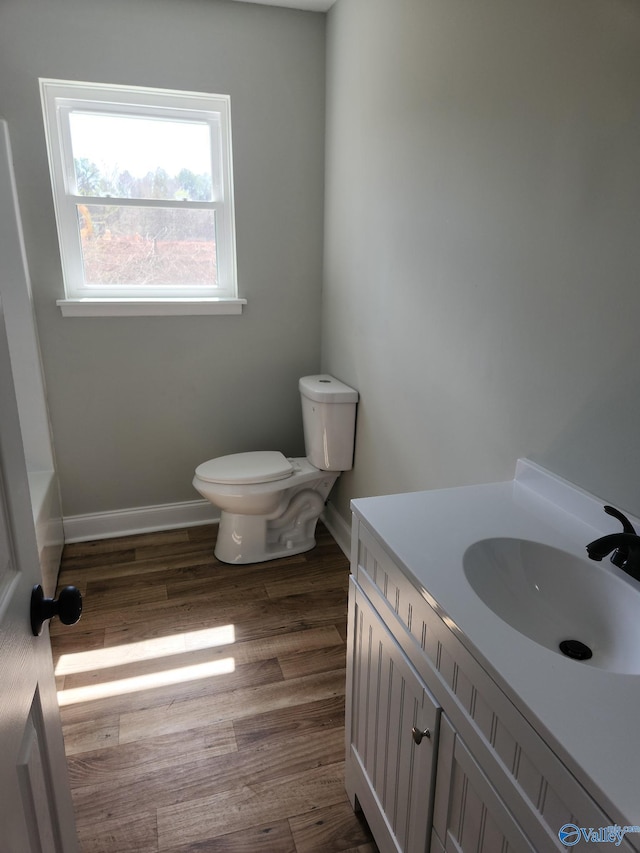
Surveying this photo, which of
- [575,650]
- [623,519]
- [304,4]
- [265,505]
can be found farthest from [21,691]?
[304,4]

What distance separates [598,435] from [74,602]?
1.08 meters

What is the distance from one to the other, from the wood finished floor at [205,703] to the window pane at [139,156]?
177cm

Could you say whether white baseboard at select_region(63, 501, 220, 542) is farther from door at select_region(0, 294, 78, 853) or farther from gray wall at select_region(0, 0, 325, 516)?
door at select_region(0, 294, 78, 853)

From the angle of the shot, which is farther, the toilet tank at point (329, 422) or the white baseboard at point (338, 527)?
the white baseboard at point (338, 527)

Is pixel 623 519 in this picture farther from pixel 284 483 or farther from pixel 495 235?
pixel 284 483

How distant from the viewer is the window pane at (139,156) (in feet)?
8.47

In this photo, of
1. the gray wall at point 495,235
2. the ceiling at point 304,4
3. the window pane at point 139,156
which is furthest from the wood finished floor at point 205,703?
the ceiling at point 304,4

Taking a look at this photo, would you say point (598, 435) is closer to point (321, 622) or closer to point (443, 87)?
point (443, 87)

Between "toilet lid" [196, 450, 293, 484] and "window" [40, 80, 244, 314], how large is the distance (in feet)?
2.50

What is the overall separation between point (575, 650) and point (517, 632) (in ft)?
0.76

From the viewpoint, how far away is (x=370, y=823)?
4.61 ft

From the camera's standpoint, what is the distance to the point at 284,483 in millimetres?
2643

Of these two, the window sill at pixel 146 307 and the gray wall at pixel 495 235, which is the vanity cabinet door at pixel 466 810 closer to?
the gray wall at pixel 495 235

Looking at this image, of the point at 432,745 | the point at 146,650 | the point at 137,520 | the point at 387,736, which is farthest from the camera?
the point at 137,520
